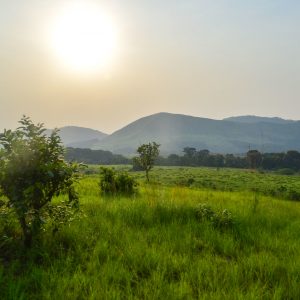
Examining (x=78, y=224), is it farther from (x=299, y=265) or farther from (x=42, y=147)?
(x=299, y=265)

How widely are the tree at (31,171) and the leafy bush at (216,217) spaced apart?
4.09 metres

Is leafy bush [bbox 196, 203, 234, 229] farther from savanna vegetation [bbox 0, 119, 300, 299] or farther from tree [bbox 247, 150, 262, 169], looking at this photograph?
tree [bbox 247, 150, 262, 169]

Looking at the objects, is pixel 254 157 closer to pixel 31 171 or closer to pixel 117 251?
pixel 117 251

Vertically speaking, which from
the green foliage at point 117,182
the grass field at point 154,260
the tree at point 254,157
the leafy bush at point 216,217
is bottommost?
the grass field at point 154,260

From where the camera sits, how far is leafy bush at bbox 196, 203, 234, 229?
9.62 metres

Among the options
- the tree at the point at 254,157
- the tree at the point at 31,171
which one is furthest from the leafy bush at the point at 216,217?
the tree at the point at 254,157

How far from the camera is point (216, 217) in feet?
32.2

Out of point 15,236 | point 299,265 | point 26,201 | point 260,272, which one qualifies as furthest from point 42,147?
point 299,265

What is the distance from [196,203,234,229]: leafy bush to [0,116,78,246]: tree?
13.4 ft

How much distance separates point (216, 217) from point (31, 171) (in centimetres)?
509

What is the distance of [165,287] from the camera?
584 cm

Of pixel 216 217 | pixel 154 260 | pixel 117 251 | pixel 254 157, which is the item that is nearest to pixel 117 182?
pixel 216 217

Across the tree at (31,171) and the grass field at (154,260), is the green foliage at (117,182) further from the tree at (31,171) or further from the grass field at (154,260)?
the tree at (31,171)

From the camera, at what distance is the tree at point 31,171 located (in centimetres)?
702
